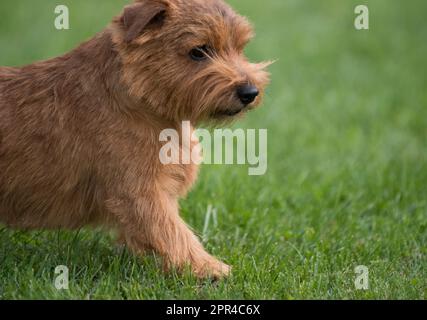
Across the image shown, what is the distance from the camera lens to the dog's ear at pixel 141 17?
433 cm

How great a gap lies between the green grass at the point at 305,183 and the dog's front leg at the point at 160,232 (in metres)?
0.11

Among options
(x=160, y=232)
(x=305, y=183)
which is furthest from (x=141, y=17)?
(x=305, y=183)

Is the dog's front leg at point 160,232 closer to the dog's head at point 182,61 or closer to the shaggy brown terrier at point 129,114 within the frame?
the shaggy brown terrier at point 129,114

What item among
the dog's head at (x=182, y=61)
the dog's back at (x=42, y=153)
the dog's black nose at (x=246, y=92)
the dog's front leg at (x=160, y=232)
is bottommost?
the dog's front leg at (x=160, y=232)

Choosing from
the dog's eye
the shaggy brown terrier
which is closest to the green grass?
the shaggy brown terrier

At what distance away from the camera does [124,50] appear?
446 cm

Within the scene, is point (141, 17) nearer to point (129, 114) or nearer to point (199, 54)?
point (199, 54)

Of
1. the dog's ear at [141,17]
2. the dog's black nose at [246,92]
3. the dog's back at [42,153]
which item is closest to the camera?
the dog's ear at [141,17]

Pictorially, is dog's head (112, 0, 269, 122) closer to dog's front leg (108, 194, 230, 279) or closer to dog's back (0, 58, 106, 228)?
dog's back (0, 58, 106, 228)

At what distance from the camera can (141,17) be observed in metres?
4.35

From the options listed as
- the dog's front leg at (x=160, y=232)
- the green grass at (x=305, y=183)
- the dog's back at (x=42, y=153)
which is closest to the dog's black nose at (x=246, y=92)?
the dog's front leg at (x=160, y=232)

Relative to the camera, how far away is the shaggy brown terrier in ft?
14.5

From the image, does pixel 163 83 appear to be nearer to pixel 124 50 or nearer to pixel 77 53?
pixel 124 50

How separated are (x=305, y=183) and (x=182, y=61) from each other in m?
2.80
